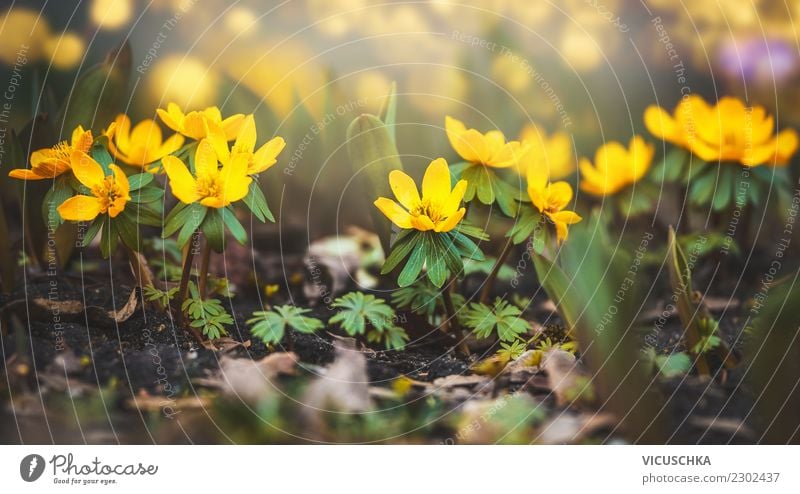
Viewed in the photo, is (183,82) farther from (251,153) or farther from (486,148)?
(486,148)

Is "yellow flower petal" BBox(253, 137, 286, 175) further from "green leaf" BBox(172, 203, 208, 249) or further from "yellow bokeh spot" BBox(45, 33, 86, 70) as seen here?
"yellow bokeh spot" BBox(45, 33, 86, 70)

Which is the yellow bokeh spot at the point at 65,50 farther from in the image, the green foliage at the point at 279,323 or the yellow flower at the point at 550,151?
the yellow flower at the point at 550,151

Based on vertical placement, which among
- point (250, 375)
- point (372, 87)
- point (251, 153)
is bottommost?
point (250, 375)

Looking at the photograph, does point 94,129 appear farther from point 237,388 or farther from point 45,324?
point 237,388

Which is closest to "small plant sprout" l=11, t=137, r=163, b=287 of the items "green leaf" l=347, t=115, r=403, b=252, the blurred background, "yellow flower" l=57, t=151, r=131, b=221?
"yellow flower" l=57, t=151, r=131, b=221

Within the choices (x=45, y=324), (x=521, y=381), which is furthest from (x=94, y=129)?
(x=521, y=381)

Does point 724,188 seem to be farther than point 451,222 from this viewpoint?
Yes

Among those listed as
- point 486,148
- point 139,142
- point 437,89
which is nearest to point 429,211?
point 486,148
